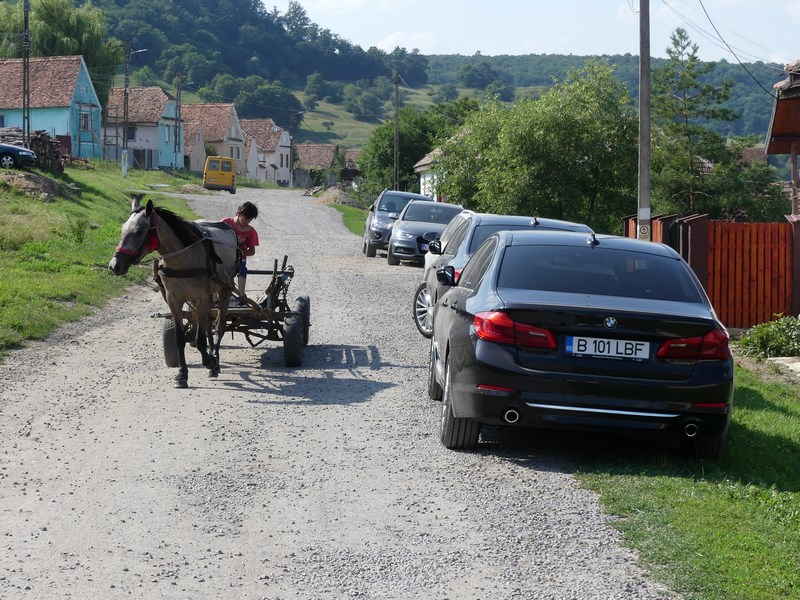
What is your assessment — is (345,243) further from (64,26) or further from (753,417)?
(64,26)

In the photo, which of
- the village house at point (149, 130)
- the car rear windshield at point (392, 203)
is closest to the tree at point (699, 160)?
the car rear windshield at point (392, 203)

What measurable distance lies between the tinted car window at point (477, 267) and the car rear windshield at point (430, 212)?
1783cm

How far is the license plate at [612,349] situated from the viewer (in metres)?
7.30

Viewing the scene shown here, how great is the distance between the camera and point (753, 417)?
971 cm

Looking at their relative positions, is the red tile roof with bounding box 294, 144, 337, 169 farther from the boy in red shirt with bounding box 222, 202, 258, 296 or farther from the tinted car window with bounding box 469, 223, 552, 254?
the boy in red shirt with bounding box 222, 202, 258, 296

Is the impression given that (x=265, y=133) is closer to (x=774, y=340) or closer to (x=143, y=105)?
(x=143, y=105)

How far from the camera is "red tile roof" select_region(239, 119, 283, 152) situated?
127375mm

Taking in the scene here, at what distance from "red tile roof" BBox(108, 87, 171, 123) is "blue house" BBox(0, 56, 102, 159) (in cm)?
1215

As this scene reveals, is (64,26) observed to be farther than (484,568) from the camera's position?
Yes

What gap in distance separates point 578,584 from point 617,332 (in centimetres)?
254

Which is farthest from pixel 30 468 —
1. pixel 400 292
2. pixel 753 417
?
pixel 400 292

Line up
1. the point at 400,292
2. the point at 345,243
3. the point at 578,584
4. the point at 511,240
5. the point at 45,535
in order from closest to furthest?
the point at 578,584 → the point at 45,535 → the point at 511,240 → the point at 400,292 → the point at 345,243

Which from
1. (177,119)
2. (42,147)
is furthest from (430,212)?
(177,119)

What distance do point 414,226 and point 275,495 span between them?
20.7 m
